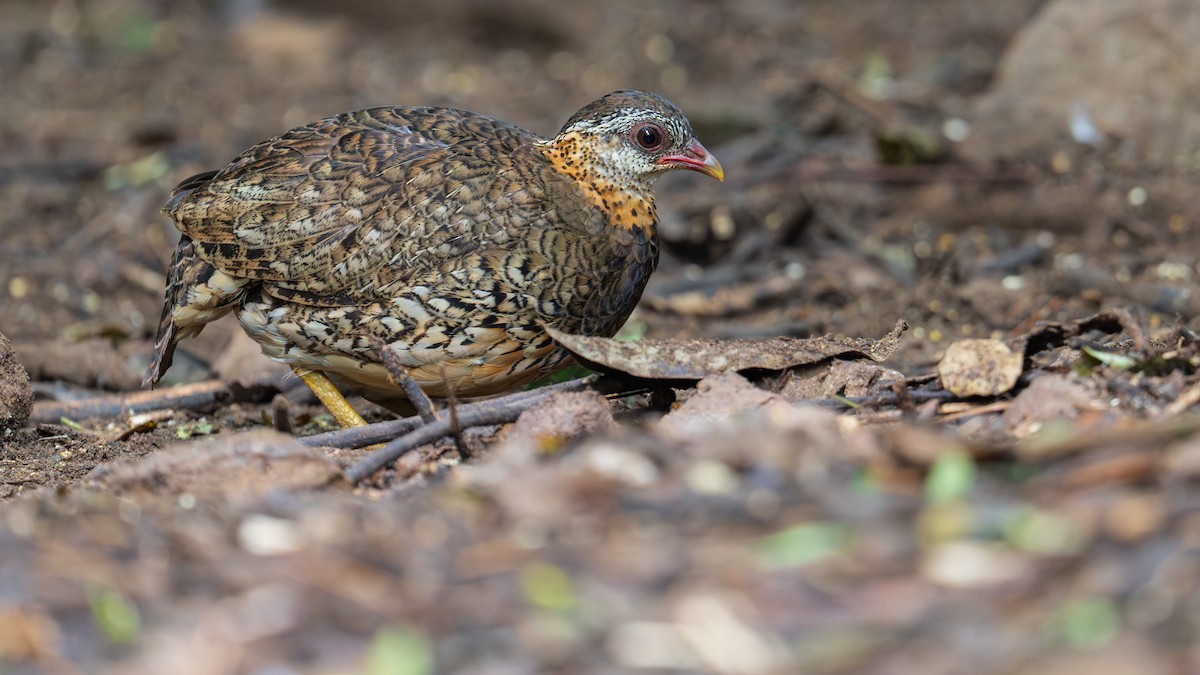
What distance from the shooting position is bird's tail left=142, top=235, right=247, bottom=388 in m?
4.93

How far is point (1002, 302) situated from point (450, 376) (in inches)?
118

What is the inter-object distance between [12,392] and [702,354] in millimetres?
2357

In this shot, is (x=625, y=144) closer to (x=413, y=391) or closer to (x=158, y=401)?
(x=413, y=391)

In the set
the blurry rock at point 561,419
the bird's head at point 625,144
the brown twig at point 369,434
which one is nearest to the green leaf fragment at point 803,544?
the blurry rock at point 561,419

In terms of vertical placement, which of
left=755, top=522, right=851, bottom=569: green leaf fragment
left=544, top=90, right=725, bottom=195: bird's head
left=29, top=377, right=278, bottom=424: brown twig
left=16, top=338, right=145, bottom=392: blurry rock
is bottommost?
left=16, top=338, right=145, bottom=392: blurry rock

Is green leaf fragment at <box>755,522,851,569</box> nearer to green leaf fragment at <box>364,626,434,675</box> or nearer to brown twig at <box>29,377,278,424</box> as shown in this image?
green leaf fragment at <box>364,626,434,675</box>

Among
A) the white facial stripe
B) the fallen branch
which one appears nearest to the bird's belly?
the fallen branch

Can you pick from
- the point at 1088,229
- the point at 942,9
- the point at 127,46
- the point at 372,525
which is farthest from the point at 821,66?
the point at 372,525

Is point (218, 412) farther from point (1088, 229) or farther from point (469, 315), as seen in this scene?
point (1088, 229)

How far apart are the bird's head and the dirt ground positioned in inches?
30.9

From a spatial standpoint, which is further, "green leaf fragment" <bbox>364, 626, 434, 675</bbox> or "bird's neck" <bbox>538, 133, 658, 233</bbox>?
"bird's neck" <bbox>538, 133, 658, 233</bbox>

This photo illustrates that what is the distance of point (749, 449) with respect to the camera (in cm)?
289

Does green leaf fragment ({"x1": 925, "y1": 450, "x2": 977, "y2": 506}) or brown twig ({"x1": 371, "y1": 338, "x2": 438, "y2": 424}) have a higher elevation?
green leaf fragment ({"x1": 925, "y1": 450, "x2": 977, "y2": 506})

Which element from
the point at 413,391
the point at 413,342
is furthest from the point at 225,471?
the point at 413,342
